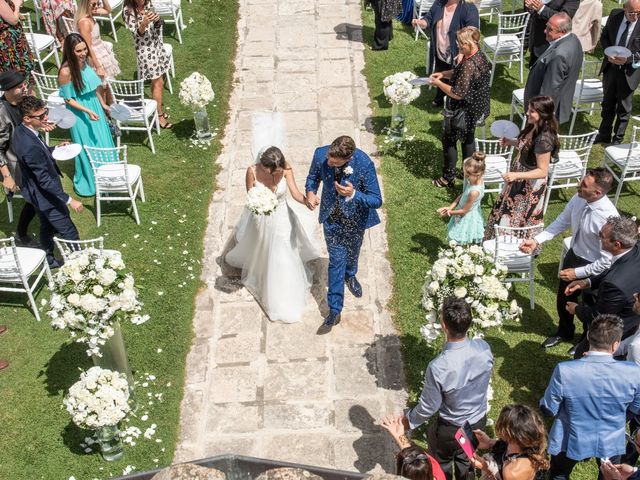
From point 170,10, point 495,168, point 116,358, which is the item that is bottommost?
point 116,358

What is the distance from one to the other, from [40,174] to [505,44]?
7710 mm

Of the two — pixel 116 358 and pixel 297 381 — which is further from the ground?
pixel 116 358

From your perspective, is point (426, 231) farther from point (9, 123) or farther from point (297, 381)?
point (9, 123)

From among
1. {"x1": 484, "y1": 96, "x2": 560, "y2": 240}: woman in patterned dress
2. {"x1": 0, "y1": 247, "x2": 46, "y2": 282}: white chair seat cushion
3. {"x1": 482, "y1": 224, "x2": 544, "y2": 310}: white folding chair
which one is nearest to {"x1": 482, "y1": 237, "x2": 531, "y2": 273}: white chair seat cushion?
{"x1": 482, "y1": 224, "x2": 544, "y2": 310}: white folding chair

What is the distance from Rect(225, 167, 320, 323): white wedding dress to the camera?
7.89m

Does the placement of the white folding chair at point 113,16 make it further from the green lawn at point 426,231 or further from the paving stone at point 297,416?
the paving stone at point 297,416

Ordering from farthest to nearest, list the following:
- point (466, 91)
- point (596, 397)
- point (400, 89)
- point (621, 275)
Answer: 1. point (400, 89)
2. point (466, 91)
3. point (621, 275)
4. point (596, 397)

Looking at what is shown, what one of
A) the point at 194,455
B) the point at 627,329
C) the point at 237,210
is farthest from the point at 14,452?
the point at 627,329

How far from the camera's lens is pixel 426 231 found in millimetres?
9375

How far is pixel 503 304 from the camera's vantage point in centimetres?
625

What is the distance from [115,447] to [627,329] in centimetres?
467

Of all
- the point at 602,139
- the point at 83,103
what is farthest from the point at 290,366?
the point at 602,139

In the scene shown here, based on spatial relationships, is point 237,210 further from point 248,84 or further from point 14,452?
point 14,452

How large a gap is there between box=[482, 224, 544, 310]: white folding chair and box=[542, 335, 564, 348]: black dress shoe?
1.93 feet
